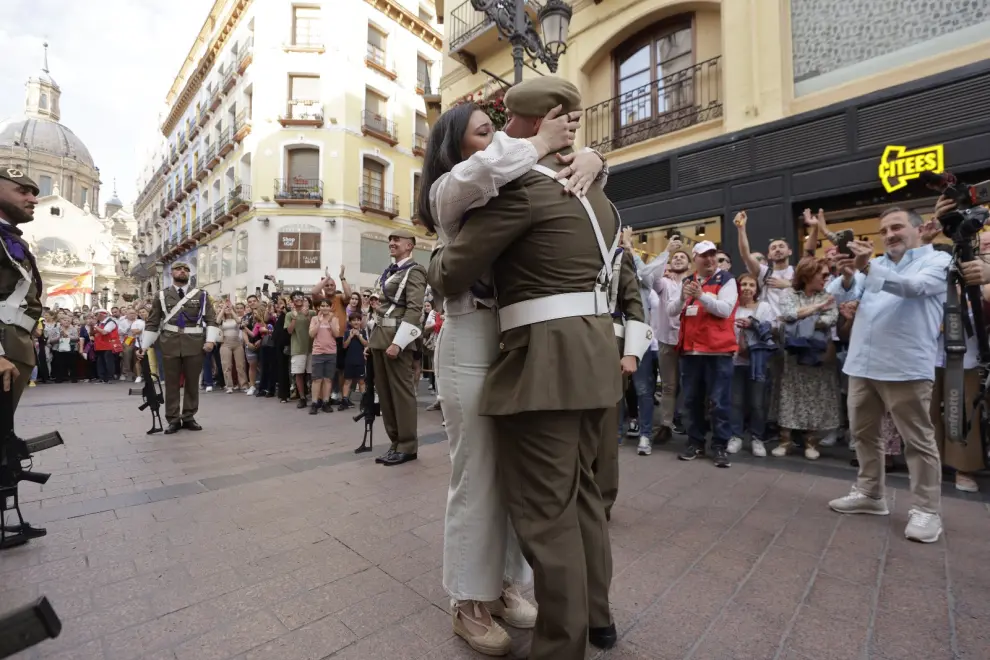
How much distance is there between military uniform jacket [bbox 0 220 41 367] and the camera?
307 centimetres

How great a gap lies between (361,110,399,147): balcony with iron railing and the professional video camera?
87.1 ft

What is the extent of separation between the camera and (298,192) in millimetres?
24703

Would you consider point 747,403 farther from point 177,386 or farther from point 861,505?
point 177,386

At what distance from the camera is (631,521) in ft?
10.6

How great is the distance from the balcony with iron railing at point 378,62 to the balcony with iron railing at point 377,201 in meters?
6.15

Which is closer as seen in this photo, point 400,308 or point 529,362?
point 529,362

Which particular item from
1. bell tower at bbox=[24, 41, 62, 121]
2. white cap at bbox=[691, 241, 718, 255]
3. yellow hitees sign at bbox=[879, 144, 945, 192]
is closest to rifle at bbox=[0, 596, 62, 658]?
white cap at bbox=[691, 241, 718, 255]

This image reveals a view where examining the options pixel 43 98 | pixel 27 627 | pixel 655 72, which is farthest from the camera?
pixel 43 98

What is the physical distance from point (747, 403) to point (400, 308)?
3822 millimetres

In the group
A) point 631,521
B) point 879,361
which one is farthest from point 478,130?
point 879,361

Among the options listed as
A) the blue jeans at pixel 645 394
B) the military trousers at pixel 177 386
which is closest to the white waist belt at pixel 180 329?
the military trousers at pixel 177 386

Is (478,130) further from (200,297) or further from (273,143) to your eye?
(273,143)

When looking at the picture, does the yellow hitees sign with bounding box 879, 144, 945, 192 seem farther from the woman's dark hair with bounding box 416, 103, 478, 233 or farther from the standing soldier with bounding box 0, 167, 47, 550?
the standing soldier with bounding box 0, 167, 47, 550

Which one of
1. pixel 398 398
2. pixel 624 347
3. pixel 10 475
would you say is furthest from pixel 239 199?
pixel 624 347
